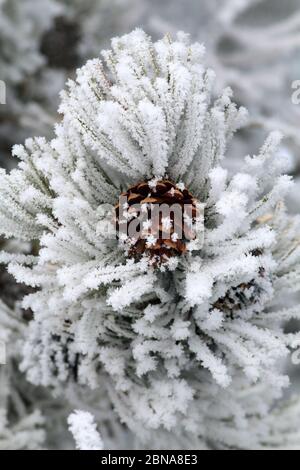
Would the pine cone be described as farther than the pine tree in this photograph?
No

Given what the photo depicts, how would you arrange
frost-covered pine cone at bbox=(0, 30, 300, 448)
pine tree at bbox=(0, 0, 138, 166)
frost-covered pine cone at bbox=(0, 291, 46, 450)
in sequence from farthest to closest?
1. pine tree at bbox=(0, 0, 138, 166)
2. frost-covered pine cone at bbox=(0, 291, 46, 450)
3. frost-covered pine cone at bbox=(0, 30, 300, 448)

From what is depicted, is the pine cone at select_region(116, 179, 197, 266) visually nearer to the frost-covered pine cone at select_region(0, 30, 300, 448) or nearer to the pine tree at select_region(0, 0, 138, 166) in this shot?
the frost-covered pine cone at select_region(0, 30, 300, 448)

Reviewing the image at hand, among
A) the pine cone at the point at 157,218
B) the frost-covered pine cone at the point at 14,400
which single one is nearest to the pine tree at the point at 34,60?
the frost-covered pine cone at the point at 14,400

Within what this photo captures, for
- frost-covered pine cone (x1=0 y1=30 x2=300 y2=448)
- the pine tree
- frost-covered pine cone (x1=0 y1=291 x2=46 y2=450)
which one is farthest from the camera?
the pine tree

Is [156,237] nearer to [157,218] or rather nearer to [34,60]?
[157,218]

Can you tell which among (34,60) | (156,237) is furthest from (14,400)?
(34,60)

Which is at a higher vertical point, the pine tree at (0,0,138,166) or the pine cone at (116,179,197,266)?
the pine tree at (0,0,138,166)

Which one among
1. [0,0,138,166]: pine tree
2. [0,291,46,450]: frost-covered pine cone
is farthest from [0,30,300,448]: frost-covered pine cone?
[0,0,138,166]: pine tree
